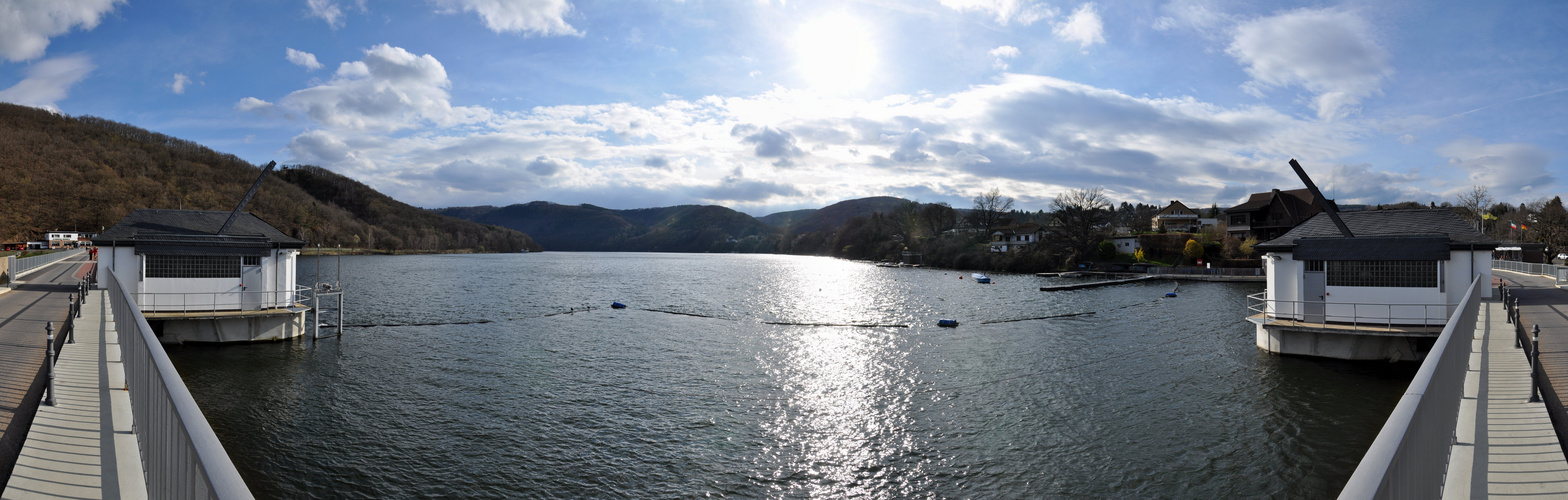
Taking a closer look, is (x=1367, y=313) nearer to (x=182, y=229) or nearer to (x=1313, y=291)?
(x=1313, y=291)

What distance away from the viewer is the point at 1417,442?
506cm

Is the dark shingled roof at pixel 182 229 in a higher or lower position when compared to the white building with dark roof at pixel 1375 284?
higher

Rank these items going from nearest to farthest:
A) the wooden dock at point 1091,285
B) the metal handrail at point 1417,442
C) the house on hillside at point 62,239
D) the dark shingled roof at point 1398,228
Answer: the metal handrail at point 1417,442
the dark shingled roof at point 1398,228
the wooden dock at point 1091,285
the house on hillside at point 62,239

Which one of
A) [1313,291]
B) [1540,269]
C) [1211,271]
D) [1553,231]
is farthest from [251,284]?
[1553,231]

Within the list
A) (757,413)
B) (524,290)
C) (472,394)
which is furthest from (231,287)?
(524,290)

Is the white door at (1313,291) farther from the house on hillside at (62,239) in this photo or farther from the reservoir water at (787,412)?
the house on hillside at (62,239)

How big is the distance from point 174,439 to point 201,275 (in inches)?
1137

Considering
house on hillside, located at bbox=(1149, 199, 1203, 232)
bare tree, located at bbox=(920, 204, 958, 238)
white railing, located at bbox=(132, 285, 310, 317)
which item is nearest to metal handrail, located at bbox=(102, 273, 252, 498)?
white railing, located at bbox=(132, 285, 310, 317)

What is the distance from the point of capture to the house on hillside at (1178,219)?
4262 inches

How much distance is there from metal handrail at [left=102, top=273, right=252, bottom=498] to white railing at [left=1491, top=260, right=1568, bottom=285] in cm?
5575

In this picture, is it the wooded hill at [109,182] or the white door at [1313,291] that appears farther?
the wooded hill at [109,182]

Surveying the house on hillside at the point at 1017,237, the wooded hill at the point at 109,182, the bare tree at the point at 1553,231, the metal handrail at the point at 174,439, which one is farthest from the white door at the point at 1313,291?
the wooded hill at the point at 109,182

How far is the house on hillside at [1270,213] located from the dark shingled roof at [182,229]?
10061 cm

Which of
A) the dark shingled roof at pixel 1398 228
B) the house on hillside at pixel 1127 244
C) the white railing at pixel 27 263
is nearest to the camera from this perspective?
the dark shingled roof at pixel 1398 228
